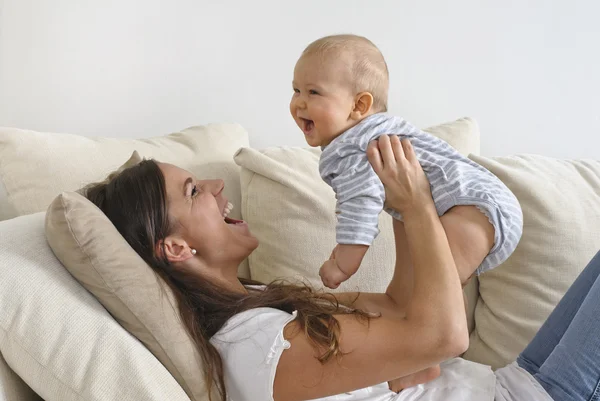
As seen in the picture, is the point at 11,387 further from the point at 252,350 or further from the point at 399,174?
the point at 399,174

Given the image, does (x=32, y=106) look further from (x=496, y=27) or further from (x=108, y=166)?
(x=496, y=27)

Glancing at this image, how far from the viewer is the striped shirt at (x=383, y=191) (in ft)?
4.18

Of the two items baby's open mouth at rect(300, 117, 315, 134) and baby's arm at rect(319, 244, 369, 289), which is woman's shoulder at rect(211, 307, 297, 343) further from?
baby's open mouth at rect(300, 117, 315, 134)

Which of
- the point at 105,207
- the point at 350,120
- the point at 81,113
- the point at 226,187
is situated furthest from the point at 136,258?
the point at 81,113

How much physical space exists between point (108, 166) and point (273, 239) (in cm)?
46

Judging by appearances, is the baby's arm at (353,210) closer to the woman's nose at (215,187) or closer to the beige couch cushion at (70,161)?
the woman's nose at (215,187)

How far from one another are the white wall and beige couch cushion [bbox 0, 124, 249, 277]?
0.94 ft

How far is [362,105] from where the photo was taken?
4.45 ft

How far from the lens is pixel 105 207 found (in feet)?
4.54

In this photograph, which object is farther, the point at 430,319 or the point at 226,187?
the point at 226,187

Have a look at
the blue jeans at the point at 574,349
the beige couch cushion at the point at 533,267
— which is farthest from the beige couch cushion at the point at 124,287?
the beige couch cushion at the point at 533,267

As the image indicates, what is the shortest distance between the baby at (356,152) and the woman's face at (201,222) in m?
0.22

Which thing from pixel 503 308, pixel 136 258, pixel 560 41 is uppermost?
pixel 560 41

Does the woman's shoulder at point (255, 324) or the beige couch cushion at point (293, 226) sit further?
the beige couch cushion at point (293, 226)
